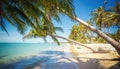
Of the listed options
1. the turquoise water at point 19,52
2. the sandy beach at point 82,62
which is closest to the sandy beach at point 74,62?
the sandy beach at point 82,62

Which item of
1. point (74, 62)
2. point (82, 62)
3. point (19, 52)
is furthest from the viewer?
point (19, 52)

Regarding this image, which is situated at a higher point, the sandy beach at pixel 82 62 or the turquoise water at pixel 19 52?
the turquoise water at pixel 19 52

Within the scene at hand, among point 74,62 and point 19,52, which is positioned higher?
point 19,52

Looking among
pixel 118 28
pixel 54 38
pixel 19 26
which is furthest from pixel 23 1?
pixel 118 28

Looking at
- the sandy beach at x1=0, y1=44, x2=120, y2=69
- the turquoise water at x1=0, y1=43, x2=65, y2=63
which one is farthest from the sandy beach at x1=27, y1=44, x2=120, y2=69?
the turquoise water at x1=0, y1=43, x2=65, y2=63

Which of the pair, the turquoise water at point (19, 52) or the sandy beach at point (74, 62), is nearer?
the sandy beach at point (74, 62)

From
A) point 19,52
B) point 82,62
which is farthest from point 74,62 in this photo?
point 19,52

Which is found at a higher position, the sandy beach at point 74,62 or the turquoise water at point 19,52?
the turquoise water at point 19,52

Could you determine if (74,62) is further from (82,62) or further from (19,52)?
(19,52)

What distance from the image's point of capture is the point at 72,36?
39719 millimetres

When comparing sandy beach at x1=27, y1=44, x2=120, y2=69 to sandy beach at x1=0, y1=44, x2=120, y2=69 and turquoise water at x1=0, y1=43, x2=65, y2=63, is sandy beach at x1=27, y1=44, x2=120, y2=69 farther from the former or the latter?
turquoise water at x1=0, y1=43, x2=65, y2=63

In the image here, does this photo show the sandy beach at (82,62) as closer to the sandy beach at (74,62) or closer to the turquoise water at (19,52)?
the sandy beach at (74,62)

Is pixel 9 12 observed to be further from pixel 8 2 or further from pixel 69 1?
pixel 69 1

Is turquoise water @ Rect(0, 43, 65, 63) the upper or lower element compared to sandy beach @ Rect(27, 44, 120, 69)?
upper
